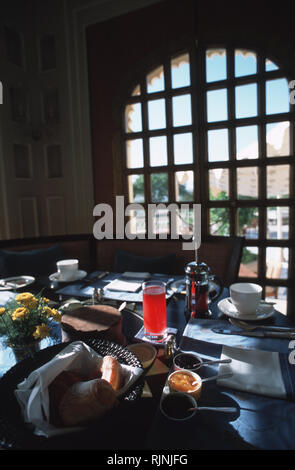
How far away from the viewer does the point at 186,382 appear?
474mm

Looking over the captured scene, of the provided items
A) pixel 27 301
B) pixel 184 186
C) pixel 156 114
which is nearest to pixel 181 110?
pixel 156 114

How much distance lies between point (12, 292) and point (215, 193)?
5.08 feet

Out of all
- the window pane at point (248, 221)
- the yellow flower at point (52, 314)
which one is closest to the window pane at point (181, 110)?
the window pane at point (248, 221)

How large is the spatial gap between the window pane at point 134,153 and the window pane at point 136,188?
0.10 m

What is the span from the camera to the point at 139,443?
40cm

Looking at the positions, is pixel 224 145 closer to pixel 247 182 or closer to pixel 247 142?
pixel 247 142

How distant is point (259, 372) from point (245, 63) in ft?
6.75

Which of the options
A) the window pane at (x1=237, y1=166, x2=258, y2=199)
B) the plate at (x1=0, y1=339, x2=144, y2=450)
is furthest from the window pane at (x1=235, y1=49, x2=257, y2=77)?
the plate at (x1=0, y1=339, x2=144, y2=450)

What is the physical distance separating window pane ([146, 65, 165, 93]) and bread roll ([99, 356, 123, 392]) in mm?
2139

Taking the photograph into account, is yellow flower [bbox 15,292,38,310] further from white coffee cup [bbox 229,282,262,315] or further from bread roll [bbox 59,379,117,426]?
white coffee cup [bbox 229,282,262,315]

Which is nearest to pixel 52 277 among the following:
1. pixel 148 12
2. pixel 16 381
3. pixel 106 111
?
pixel 16 381

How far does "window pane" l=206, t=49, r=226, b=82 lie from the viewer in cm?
198

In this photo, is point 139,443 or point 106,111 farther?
point 106,111

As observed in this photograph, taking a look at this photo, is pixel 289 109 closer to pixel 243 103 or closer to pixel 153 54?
pixel 243 103
